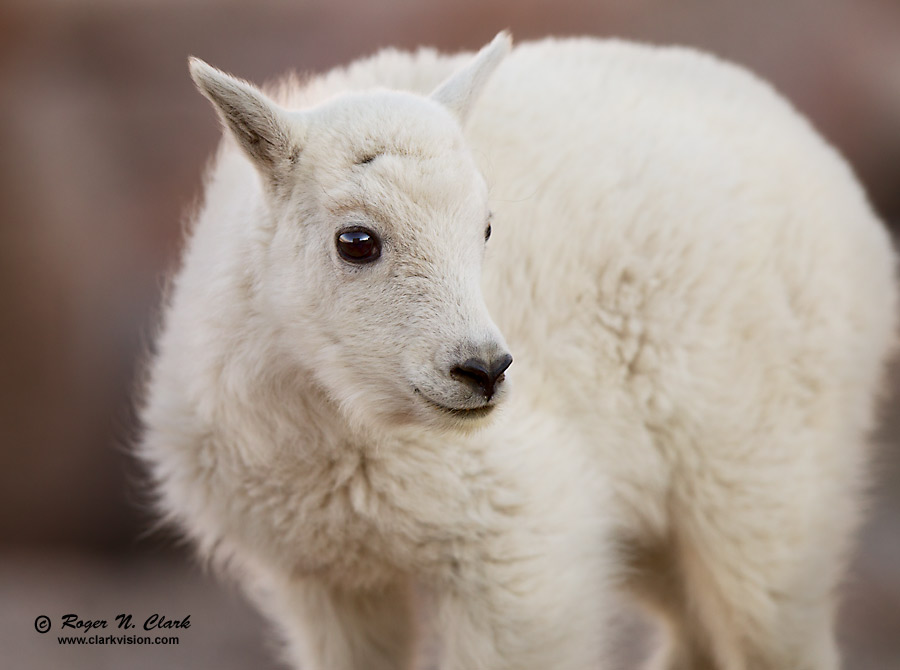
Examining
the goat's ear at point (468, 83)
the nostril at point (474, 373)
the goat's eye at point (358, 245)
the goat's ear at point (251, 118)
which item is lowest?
the nostril at point (474, 373)

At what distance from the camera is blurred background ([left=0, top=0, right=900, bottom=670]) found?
3275 mm

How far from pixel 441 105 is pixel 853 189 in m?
1.19

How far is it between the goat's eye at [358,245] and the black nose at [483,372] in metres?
0.22

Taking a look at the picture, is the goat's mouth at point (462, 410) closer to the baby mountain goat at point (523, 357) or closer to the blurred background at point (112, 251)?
the baby mountain goat at point (523, 357)

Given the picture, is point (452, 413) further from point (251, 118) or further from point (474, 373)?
point (251, 118)

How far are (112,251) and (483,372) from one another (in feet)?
7.72

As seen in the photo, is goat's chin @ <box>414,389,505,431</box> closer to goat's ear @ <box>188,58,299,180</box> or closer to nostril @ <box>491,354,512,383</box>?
nostril @ <box>491,354,512,383</box>

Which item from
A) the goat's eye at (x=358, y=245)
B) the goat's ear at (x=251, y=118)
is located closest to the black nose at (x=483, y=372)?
the goat's eye at (x=358, y=245)

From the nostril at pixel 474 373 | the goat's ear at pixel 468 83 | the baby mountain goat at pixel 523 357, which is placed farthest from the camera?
the goat's ear at pixel 468 83

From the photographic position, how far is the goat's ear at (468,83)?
66.4 inches

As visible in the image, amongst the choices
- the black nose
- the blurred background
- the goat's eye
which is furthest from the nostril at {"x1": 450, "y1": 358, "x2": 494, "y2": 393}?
the blurred background

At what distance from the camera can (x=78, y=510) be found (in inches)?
136

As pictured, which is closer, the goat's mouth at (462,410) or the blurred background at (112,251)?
the goat's mouth at (462,410)

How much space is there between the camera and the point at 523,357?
1.94 meters
